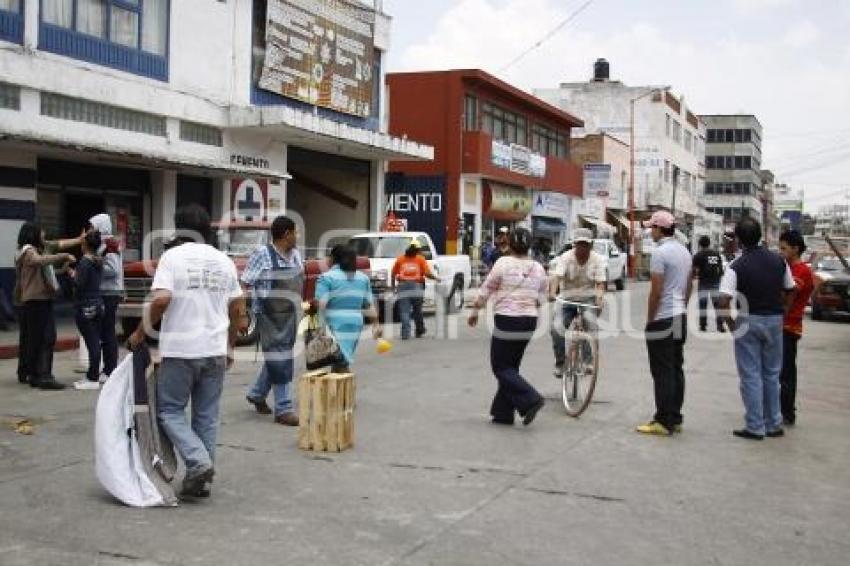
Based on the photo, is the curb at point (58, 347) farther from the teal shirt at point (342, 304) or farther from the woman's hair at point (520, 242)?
the woman's hair at point (520, 242)

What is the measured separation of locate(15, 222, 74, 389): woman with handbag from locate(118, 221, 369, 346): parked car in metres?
3.47

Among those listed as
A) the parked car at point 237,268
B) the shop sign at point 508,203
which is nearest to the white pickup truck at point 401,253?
the parked car at point 237,268

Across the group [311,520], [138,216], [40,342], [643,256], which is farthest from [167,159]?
[643,256]

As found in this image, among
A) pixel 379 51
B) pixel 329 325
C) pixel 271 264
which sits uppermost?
pixel 379 51

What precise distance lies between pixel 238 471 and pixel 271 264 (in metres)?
2.41

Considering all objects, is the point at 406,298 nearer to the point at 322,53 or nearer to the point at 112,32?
the point at 112,32

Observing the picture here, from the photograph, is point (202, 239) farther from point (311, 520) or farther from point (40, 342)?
point (40, 342)

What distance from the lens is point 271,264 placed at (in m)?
8.60

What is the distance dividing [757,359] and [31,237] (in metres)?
7.49

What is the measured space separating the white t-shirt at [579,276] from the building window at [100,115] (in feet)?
35.5

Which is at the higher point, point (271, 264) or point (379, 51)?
point (379, 51)

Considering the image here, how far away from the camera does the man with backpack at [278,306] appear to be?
8.48m

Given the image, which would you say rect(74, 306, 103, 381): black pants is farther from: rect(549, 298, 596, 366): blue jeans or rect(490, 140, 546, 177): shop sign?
rect(490, 140, 546, 177): shop sign

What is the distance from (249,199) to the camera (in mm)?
23469
